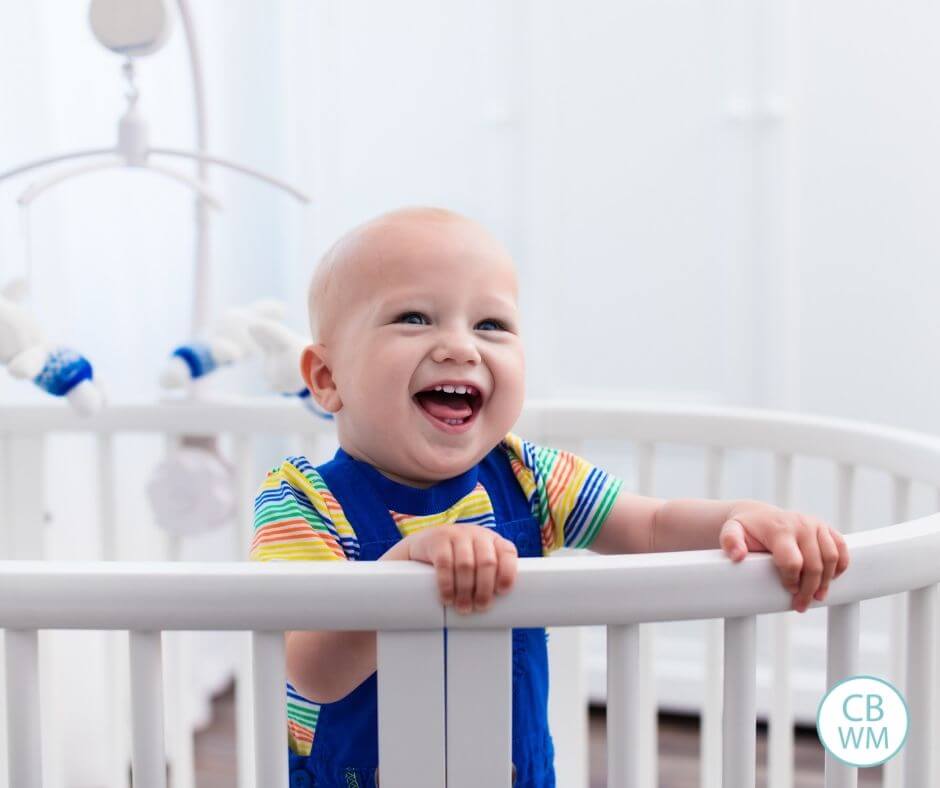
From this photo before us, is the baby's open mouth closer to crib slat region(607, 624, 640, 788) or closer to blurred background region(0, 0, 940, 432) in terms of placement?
crib slat region(607, 624, 640, 788)

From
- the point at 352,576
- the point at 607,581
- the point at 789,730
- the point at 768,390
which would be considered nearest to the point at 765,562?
the point at 607,581

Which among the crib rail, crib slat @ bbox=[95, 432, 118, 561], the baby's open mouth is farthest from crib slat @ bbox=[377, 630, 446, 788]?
crib slat @ bbox=[95, 432, 118, 561]

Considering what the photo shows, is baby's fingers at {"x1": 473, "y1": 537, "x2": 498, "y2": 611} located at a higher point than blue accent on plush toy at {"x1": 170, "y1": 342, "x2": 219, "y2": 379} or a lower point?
lower

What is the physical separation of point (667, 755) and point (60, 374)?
3.69 feet

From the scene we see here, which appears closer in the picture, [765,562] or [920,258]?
[765,562]

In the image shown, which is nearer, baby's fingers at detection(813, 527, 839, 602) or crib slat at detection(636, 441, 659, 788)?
baby's fingers at detection(813, 527, 839, 602)

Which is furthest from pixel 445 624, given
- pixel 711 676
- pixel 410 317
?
pixel 711 676

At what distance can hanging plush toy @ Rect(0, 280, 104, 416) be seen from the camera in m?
0.99

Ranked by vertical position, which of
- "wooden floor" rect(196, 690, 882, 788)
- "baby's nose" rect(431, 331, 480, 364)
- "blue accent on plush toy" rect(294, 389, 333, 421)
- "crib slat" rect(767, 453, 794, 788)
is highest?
"blue accent on plush toy" rect(294, 389, 333, 421)

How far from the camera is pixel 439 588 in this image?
0.60 meters

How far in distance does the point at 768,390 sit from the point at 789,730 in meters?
0.82

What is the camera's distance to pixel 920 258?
5.82 feet

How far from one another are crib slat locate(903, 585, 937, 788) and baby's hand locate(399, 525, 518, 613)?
0.82ft

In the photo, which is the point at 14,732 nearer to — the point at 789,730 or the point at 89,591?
the point at 89,591
